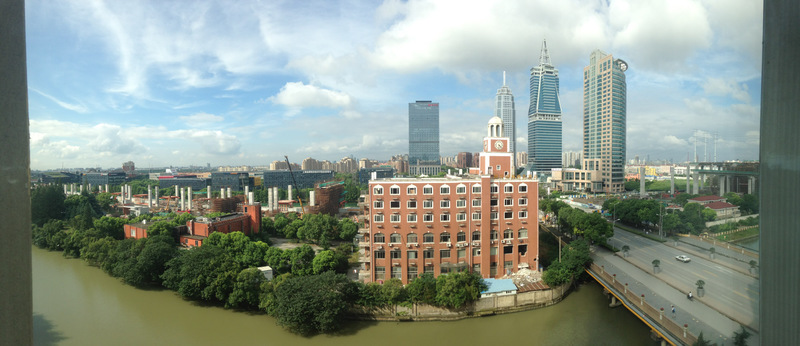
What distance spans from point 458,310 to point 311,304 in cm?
347

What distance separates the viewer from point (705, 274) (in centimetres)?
328

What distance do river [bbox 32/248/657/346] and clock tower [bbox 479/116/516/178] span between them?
4.08 m

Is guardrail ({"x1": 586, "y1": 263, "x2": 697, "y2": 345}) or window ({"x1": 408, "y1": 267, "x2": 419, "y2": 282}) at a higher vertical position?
guardrail ({"x1": 586, "y1": 263, "x2": 697, "y2": 345})

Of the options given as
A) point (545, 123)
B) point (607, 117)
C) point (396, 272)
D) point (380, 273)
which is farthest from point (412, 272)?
point (545, 123)

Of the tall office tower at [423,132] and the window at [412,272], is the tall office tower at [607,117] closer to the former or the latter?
the window at [412,272]

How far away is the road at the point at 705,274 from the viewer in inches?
57.6

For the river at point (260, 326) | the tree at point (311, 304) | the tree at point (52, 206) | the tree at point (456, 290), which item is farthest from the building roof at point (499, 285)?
the tree at point (52, 206)

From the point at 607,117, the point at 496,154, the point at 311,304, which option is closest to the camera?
the point at 311,304

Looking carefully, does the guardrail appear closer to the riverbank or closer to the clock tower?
the riverbank

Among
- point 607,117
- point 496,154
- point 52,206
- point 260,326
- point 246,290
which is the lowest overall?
point 260,326

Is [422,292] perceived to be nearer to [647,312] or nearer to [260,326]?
[260,326]

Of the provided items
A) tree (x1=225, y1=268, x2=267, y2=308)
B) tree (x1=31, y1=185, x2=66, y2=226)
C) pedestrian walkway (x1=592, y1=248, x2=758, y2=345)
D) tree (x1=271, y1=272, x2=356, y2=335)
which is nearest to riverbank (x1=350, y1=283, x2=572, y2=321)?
tree (x1=271, y1=272, x2=356, y2=335)

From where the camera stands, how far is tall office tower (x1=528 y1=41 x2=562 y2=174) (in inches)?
1645

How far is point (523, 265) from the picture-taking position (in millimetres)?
9547
